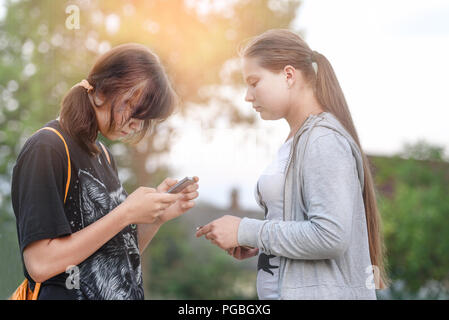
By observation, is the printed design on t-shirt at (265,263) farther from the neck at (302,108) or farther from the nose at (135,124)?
the nose at (135,124)

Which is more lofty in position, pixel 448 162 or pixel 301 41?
pixel 301 41

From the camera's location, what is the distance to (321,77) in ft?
5.52

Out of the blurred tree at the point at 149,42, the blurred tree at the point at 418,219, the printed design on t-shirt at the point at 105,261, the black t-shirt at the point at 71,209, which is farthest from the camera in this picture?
the blurred tree at the point at 418,219

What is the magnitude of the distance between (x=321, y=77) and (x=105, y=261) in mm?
1019

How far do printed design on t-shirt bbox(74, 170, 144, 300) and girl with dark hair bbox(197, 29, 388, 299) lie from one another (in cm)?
30

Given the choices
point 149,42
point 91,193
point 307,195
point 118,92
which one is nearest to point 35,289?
point 91,193

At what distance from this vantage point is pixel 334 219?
55.3 inches

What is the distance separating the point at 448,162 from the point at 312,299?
755 centimetres

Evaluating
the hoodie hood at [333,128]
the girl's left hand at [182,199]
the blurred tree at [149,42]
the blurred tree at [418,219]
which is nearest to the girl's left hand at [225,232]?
the girl's left hand at [182,199]

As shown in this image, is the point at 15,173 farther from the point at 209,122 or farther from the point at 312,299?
the point at 209,122

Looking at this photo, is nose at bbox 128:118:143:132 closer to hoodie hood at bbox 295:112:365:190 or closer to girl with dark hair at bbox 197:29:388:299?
girl with dark hair at bbox 197:29:388:299

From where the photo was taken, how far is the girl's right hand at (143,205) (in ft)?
4.84

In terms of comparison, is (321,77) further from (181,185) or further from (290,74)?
(181,185)
